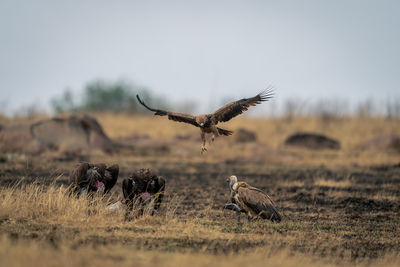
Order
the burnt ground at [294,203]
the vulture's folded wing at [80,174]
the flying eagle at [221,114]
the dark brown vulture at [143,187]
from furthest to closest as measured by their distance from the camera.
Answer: the flying eagle at [221,114] < the vulture's folded wing at [80,174] < the dark brown vulture at [143,187] < the burnt ground at [294,203]

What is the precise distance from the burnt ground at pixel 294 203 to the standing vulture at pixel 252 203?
16 centimetres

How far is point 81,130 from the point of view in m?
20.9

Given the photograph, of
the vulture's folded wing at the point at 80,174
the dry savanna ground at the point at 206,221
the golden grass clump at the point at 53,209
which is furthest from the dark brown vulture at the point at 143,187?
the vulture's folded wing at the point at 80,174

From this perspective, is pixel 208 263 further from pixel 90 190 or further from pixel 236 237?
pixel 90 190


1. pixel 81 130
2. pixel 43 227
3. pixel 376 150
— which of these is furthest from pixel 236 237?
pixel 376 150

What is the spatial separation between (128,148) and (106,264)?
1685cm

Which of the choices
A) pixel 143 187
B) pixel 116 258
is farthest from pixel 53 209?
pixel 116 258

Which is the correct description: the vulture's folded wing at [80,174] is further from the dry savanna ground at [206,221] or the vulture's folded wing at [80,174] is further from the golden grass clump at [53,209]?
the golden grass clump at [53,209]

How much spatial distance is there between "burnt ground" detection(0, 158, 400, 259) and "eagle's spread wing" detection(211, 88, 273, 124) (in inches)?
68.7

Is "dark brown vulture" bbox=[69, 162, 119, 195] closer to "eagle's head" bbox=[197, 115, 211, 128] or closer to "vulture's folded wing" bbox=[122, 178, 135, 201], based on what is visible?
"vulture's folded wing" bbox=[122, 178, 135, 201]

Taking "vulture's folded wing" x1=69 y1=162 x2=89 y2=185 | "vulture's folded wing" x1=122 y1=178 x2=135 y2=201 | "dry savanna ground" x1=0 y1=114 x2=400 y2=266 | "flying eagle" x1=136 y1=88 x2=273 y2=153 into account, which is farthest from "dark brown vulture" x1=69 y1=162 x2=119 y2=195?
"flying eagle" x1=136 y1=88 x2=273 y2=153

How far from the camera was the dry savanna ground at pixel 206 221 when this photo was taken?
18.7 ft

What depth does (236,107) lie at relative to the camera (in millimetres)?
10102

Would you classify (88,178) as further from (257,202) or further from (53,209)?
(257,202)
